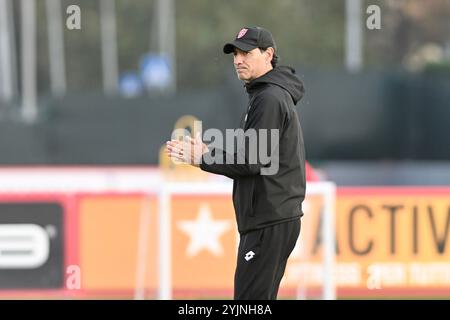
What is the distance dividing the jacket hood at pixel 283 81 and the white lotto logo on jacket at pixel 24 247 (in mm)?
5015

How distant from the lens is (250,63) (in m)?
6.01

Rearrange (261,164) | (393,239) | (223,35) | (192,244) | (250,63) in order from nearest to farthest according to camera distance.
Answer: (261,164) < (250,63) < (192,244) < (393,239) < (223,35)

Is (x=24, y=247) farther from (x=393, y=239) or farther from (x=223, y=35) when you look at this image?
(x=223, y=35)

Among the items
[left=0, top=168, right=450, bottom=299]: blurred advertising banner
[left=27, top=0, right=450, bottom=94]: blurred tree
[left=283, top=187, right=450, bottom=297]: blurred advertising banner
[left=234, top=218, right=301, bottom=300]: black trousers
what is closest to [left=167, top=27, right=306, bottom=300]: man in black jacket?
[left=234, top=218, right=301, bottom=300]: black trousers

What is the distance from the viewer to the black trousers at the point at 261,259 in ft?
19.7

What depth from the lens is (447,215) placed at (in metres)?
11.2

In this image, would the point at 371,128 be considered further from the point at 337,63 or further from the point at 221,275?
the point at 337,63

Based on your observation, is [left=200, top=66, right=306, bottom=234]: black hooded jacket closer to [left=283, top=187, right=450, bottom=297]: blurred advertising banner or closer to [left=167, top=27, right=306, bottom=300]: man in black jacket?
[left=167, top=27, right=306, bottom=300]: man in black jacket

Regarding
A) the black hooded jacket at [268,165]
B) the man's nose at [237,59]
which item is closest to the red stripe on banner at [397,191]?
the black hooded jacket at [268,165]

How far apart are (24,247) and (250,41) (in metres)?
5.37

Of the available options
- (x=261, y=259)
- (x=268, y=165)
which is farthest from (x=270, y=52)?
(x=261, y=259)

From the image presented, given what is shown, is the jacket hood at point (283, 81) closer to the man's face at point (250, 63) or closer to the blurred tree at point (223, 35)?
the man's face at point (250, 63)

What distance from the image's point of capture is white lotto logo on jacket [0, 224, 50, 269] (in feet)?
34.7
